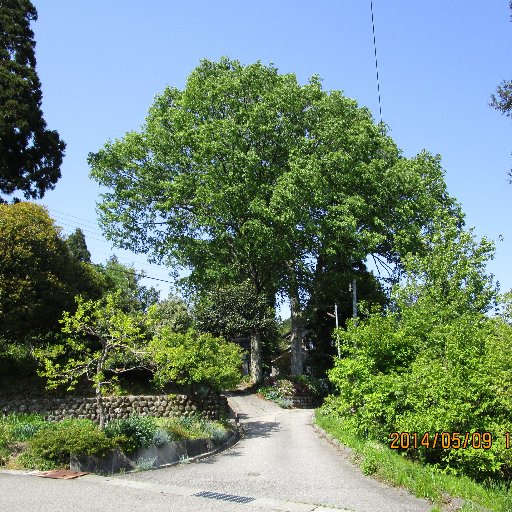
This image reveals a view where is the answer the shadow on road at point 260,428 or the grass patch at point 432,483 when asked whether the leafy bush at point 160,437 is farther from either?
the shadow on road at point 260,428

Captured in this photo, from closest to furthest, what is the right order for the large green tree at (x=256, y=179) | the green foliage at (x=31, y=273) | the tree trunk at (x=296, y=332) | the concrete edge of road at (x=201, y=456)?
1. the concrete edge of road at (x=201, y=456)
2. the green foliage at (x=31, y=273)
3. the large green tree at (x=256, y=179)
4. the tree trunk at (x=296, y=332)

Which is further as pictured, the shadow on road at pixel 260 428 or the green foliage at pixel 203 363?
the shadow on road at pixel 260 428

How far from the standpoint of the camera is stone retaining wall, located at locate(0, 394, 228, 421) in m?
16.7

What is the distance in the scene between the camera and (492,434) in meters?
10.1

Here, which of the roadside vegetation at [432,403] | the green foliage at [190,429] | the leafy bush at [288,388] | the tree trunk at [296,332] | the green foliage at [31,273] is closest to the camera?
the roadside vegetation at [432,403]

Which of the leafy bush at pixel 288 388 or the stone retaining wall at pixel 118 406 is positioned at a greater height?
the leafy bush at pixel 288 388

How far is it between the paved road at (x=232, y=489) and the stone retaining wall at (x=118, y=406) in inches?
169

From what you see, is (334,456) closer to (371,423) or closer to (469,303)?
(371,423)

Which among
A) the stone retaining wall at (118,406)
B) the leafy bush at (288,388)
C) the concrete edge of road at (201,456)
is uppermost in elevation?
the leafy bush at (288,388)

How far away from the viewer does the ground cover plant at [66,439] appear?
1124 cm

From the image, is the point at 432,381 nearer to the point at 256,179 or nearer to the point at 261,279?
the point at 256,179

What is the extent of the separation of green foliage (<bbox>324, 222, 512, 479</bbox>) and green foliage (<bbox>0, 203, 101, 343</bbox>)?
10.6 meters

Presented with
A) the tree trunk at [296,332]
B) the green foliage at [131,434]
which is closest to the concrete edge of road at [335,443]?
the green foliage at [131,434]

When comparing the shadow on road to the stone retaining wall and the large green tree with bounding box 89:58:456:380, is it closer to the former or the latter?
the stone retaining wall
